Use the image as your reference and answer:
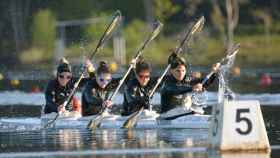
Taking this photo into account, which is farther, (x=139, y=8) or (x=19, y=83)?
(x=139, y=8)

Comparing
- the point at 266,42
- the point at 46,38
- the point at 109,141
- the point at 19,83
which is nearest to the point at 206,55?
the point at 266,42

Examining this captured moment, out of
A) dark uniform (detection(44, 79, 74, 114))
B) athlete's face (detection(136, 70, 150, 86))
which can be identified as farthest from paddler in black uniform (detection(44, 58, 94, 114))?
athlete's face (detection(136, 70, 150, 86))

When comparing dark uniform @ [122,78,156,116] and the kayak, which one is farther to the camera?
dark uniform @ [122,78,156,116]

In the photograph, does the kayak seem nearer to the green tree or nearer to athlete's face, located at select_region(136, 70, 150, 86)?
athlete's face, located at select_region(136, 70, 150, 86)

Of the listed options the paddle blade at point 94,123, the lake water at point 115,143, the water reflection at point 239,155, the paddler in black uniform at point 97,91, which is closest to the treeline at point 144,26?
the paddler in black uniform at point 97,91

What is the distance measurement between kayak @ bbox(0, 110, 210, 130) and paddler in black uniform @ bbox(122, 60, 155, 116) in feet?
1.46

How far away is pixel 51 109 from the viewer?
2552 cm

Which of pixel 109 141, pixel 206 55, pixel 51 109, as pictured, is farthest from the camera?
pixel 206 55

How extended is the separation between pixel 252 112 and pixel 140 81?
6609 mm

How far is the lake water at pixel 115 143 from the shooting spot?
18.4 metres

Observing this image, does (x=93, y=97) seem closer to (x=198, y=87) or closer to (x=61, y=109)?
(x=61, y=109)

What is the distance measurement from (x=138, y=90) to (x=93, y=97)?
1.07 m

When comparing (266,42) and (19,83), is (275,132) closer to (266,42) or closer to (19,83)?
(19,83)

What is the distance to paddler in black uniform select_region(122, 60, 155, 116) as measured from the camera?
24672 mm
